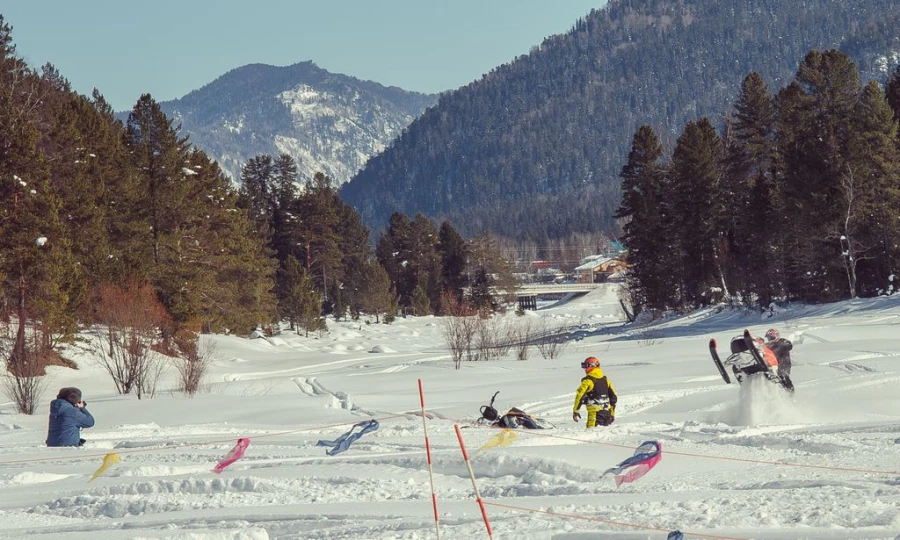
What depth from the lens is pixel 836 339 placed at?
88.7 feet

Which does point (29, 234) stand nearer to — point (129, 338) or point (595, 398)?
point (129, 338)

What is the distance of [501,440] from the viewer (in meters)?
10.5

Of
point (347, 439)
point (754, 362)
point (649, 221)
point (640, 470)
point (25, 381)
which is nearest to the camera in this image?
point (640, 470)

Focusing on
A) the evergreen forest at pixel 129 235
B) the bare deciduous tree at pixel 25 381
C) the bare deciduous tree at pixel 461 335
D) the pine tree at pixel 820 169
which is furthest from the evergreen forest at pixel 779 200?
the bare deciduous tree at pixel 25 381

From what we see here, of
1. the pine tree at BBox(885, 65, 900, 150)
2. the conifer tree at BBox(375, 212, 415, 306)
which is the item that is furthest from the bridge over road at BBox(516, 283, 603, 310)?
the pine tree at BBox(885, 65, 900, 150)

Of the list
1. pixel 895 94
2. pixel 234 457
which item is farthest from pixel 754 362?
pixel 895 94

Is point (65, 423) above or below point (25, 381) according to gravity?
below

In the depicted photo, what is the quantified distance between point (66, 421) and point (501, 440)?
24.3 feet

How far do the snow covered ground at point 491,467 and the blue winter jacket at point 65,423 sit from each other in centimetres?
35

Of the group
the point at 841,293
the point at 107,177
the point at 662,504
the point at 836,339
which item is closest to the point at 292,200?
the point at 107,177

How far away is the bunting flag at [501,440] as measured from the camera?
407 inches

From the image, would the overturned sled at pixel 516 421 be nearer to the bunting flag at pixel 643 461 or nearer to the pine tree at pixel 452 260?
the bunting flag at pixel 643 461

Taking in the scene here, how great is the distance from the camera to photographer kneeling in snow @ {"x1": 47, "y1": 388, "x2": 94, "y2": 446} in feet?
46.2

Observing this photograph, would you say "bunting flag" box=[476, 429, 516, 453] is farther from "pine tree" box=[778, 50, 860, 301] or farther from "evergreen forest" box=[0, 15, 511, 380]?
"pine tree" box=[778, 50, 860, 301]
